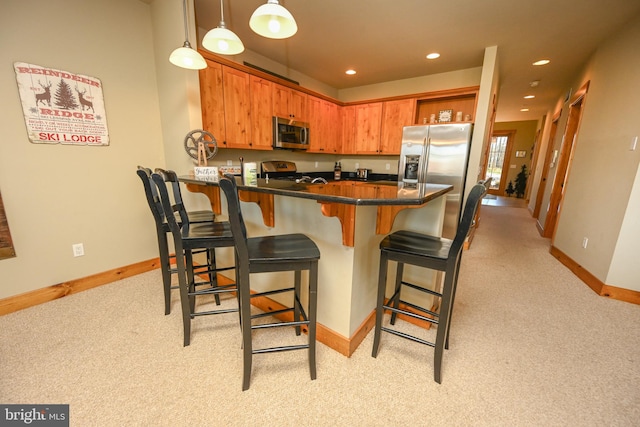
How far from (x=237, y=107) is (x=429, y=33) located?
231 cm

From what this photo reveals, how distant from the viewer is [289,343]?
1.71 meters

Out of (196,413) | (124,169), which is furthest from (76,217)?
(196,413)

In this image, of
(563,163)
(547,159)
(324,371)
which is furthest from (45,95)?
(547,159)

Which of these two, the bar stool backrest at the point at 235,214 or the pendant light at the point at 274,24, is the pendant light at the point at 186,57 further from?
the bar stool backrest at the point at 235,214

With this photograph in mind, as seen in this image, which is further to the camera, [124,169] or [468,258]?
[468,258]

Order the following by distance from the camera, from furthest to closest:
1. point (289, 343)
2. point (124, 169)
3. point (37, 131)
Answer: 1. point (124, 169)
2. point (37, 131)
3. point (289, 343)

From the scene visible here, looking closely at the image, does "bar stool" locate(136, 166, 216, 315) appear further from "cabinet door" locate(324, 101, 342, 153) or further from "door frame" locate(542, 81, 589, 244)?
"door frame" locate(542, 81, 589, 244)

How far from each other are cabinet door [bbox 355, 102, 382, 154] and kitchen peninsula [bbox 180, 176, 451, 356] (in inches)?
118

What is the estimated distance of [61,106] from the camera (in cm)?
208

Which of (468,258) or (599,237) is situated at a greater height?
(599,237)

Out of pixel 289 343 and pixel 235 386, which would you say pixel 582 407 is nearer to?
pixel 289 343

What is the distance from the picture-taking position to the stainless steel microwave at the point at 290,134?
3.38m

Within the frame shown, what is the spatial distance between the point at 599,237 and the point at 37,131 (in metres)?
5.35

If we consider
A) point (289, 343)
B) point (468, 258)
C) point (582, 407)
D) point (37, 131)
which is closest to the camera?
point (582, 407)
